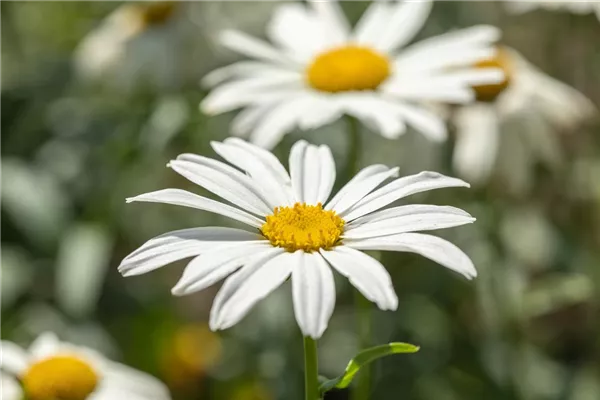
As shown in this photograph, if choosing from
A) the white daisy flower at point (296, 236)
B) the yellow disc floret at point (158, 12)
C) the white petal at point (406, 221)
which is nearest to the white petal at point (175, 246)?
the white daisy flower at point (296, 236)

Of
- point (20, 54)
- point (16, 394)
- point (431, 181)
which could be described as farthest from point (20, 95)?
point (431, 181)

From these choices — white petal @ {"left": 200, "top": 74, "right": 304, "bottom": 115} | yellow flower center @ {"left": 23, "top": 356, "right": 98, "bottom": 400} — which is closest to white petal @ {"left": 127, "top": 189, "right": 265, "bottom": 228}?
yellow flower center @ {"left": 23, "top": 356, "right": 98, "bottom": 400}

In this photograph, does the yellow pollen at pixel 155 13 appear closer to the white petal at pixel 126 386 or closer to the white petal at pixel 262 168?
the white petal at pixel 126 386

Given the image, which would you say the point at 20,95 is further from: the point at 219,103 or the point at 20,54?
the point at 219,103

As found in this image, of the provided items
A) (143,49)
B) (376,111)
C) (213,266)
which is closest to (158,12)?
(143,49)

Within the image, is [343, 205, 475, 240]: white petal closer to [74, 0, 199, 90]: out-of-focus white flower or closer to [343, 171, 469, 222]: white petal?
[343, 171, 469, 222]: white petal

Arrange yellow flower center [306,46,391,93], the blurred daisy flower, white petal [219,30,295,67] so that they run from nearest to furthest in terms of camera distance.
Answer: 1. yellow flower center [306,46,391,93]
2. white petal [219,30,295,67]
3. the blurred daisy flower

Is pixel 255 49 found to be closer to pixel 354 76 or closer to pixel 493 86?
pixel 354 76
